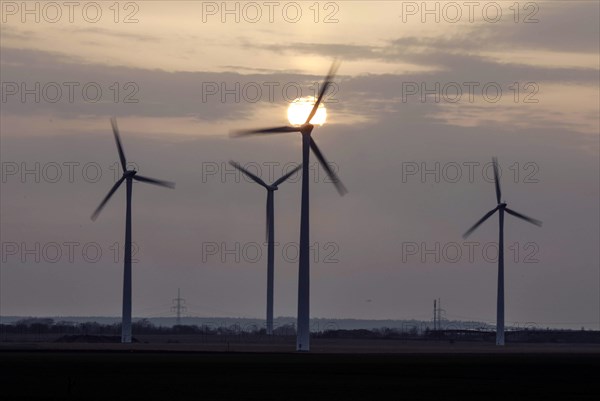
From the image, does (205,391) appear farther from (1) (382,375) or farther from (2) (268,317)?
(2) (268,317)

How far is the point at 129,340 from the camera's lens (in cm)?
15875

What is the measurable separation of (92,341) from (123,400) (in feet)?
363

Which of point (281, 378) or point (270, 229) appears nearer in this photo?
point (281, 378)

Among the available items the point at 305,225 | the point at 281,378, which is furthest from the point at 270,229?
the point at 281,378

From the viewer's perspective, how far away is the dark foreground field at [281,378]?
64.6 meters

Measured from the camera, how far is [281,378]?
256 feet

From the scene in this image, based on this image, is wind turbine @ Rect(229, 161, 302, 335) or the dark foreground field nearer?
the dark foreground field

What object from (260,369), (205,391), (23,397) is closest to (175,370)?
(260,369)

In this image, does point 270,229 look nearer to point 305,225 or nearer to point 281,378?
point 305,225

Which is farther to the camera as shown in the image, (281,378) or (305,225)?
(305,225)

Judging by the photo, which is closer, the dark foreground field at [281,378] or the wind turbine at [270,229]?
the dark foreground field at [281,378]

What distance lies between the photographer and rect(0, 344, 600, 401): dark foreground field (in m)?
64.6

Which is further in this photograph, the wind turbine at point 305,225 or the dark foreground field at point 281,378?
the wind turbine at point 305,225

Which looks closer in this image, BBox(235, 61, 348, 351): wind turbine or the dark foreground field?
the dark foreground field
